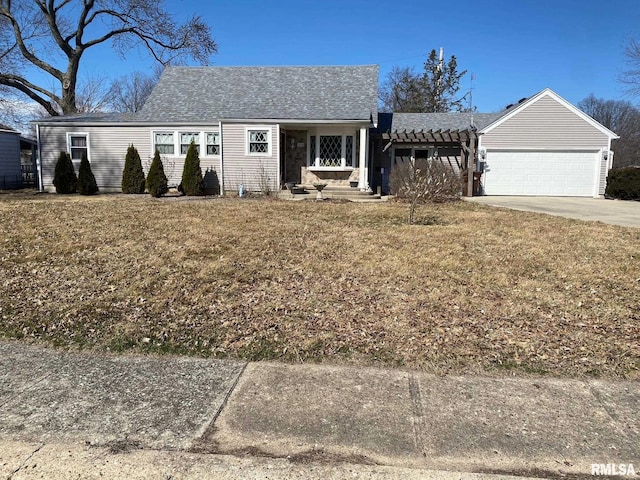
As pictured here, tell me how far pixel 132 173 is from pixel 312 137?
7.23 meters

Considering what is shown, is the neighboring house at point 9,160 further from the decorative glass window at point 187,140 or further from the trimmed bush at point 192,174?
the trimmed bush at point 192,174

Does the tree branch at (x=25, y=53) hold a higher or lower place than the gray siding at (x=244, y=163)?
higher

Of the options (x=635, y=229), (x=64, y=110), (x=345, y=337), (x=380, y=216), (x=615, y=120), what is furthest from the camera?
(x=615, y=120)

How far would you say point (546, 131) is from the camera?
20875 millimetres

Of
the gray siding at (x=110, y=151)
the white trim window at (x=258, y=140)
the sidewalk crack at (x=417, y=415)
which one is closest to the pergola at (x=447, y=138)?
the white trim window at (x=258, y=140)

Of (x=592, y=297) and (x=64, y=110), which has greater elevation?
(x=64, y=110)

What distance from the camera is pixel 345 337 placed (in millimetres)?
4180

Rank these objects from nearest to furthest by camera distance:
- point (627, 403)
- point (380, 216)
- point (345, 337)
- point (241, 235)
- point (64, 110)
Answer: point (627, 403) < point (345, 337) < point (241, 235) < point (380, 216) < point (64, 110)

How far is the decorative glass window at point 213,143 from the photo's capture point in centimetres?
1886

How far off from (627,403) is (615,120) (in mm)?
57774

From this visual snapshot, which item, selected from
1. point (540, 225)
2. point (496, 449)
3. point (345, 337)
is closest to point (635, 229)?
point (540, 225)

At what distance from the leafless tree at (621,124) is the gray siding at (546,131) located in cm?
2500

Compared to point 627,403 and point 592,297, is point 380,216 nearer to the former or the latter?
point 592,297

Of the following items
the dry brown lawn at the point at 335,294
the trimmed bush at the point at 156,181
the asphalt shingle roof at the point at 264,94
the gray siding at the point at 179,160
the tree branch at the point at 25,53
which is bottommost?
the dry brown lawn at the point at 335,294
